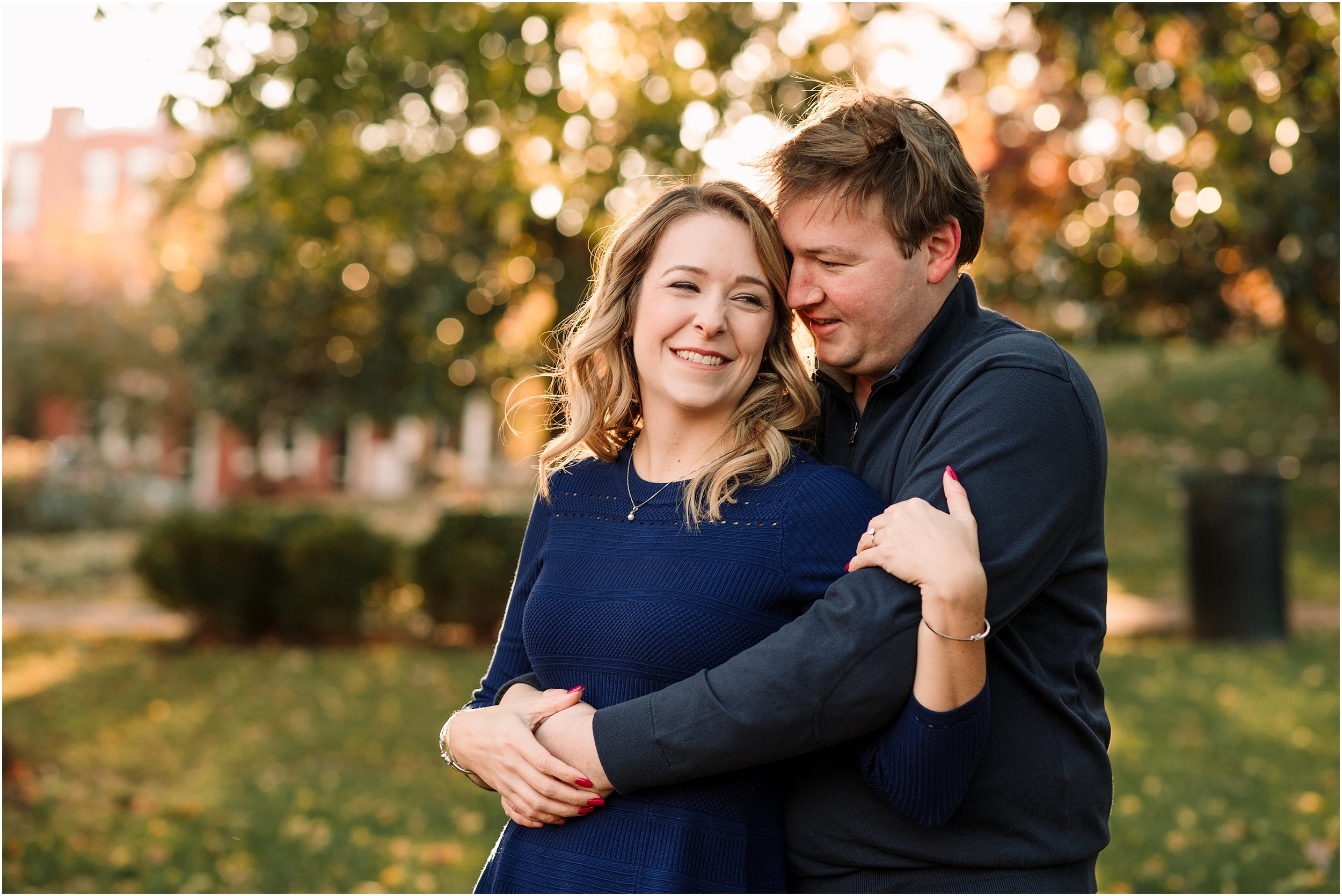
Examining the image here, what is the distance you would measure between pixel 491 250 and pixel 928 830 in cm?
917

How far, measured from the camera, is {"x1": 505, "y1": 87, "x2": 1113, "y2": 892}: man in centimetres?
212

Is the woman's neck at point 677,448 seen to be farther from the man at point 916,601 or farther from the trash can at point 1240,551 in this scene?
the trash can at point 1240,551

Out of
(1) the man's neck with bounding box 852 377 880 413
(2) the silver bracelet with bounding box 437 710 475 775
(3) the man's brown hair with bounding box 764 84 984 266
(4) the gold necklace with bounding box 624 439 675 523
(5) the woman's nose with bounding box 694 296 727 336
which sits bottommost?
(2) the silver bracelet with bounding box 437 710 475 775

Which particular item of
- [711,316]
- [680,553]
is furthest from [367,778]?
[711,316]

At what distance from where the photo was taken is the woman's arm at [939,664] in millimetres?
2025

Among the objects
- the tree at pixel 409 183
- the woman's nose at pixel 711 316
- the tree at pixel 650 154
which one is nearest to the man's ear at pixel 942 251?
the woman's nose at pixel 711 316

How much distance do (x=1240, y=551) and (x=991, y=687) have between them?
10311 mm

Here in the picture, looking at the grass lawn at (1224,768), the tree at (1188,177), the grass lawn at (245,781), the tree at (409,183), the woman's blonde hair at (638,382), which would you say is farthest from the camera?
the tree at (409,183)

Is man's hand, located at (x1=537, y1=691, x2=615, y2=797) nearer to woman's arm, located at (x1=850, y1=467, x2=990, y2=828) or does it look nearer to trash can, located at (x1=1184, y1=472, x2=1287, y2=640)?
woman's arm, located at (x1=850, y1=467, x2=990, y2=828)

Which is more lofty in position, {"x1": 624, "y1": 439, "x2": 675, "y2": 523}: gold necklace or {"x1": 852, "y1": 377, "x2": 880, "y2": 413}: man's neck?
{"x1": 852, "y1": 377, "x2": 880, "y2": 413}: man's neck

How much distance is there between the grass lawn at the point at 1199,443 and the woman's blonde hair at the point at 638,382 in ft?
33.6

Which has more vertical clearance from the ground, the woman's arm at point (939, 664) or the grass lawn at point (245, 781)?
the woman's arm at point (939, 664)

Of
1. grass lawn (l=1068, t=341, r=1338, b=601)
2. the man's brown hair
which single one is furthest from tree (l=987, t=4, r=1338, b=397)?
the man's brown hair

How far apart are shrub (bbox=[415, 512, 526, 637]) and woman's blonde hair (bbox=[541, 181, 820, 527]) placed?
942 cm
